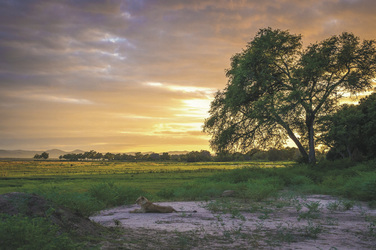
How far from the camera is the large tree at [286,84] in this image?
36.9m

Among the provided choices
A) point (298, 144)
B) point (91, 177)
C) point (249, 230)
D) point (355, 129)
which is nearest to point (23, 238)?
point (249, 230)

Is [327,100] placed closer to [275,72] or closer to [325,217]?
[275,72]

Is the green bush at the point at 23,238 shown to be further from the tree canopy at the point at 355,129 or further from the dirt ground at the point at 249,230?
the tree canopy at the point at 355,129

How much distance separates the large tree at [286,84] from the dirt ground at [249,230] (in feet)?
73.6

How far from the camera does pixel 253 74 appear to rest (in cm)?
3812

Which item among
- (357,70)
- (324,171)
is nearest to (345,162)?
(324,171)

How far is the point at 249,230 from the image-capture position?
10891 millimetres

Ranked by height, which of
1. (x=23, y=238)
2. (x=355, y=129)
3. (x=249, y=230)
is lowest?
(x=249, y=230)

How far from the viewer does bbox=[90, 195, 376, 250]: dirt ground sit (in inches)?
353

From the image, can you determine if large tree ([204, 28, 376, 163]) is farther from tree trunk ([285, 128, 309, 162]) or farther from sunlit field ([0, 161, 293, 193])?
sunlit field ([0, 161, 293, 193])

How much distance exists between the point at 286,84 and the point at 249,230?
31759 mm

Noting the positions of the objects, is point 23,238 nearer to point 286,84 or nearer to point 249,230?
point 249,230

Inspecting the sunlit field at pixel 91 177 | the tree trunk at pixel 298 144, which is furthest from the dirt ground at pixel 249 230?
the tree trunk at pixel 298 144

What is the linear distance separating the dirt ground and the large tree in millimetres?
22438
